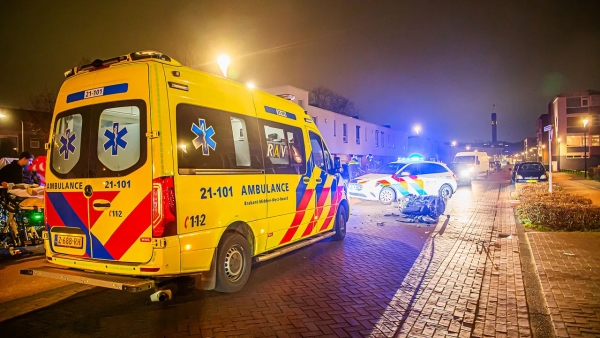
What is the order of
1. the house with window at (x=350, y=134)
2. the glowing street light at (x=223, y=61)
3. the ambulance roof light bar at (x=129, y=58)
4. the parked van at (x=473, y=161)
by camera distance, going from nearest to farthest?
the ambulance roof light bar at (x=129, y=58), the glowing street light at (x=223, y=61), the house with window at (x=350, y=134), the parked van at (x=473, y=161)

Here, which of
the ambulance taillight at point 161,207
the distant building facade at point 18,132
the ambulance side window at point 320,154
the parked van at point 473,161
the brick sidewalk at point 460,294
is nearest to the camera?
the ambulance taillight at point 161,207

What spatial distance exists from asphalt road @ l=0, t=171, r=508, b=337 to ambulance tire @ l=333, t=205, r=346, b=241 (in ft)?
3.91

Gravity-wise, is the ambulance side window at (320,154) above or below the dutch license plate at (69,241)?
above

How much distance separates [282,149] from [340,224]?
9.52ft

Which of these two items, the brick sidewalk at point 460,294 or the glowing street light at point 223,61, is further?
the glowing street light at point 223,61

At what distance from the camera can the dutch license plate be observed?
491 cm

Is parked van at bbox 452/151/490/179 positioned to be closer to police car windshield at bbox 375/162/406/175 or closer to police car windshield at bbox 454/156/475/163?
police car windshield at bbox 454/156/475/163

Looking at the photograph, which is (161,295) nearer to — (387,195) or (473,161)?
(387,195)

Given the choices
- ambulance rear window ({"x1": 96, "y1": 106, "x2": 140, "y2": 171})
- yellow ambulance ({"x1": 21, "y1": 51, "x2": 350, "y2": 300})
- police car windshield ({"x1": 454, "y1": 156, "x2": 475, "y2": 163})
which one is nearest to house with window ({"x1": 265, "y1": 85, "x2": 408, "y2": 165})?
police car windshield ({"x1": 454, "y1": 156, "x2": 475, "y2": 163})

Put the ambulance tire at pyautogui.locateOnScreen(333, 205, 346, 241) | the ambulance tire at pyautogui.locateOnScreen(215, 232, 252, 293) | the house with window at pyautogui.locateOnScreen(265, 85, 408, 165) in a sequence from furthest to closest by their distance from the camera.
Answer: the house with window at pyautogui.locateOnScreen(265, 85, 408, 165)
the ambulance tire at pyautogui.locateOnScreen(333, 205, 346, 241)
the ambulance tire at pyautogui.locateOnScreen(215, 232, 252, 293)

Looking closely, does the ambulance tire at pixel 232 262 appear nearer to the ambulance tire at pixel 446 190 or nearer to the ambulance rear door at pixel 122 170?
the ambulance rear door at pixel 122 170

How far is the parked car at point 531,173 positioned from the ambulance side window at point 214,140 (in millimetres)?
22824

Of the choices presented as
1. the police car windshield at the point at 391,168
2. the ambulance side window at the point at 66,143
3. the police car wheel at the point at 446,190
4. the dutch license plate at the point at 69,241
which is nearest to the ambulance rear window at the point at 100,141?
the ambulance side window at the point at 66,143

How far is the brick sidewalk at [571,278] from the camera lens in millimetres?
4512
